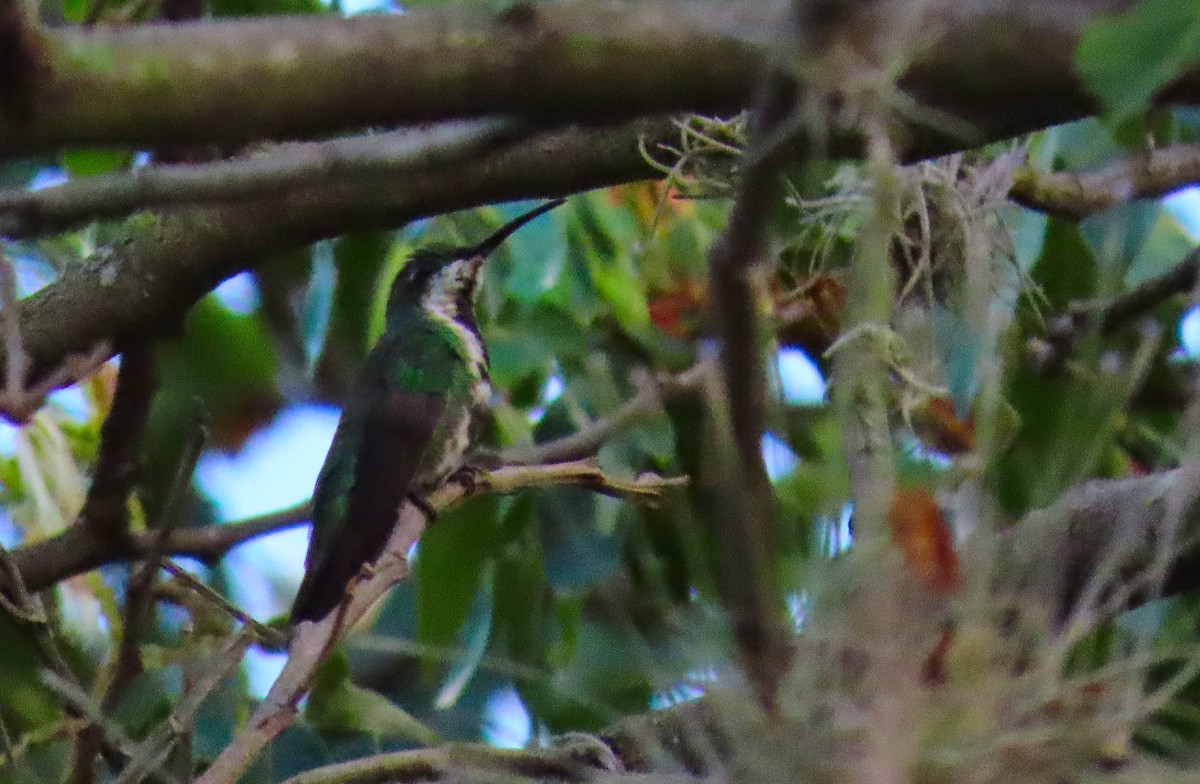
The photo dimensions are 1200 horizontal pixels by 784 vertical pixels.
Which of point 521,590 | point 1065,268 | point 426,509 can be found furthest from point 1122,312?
point 426,509

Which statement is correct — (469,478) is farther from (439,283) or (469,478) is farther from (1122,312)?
(439,283)

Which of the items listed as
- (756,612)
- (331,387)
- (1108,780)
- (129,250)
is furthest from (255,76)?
(331,387)

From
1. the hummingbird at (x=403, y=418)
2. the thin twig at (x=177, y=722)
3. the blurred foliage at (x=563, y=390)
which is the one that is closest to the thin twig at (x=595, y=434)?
the blurred foliage at (x=563, y=390)

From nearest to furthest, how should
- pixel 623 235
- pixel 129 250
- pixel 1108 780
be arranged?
pixel 1108 780, pixel 129 250, pixel 623 235

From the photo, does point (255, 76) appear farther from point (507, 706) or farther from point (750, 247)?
point (507, 706)

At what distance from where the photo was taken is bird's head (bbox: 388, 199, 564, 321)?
4297mm

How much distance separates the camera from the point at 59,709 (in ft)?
9.21

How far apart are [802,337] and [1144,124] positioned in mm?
699

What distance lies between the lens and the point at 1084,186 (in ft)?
10.7

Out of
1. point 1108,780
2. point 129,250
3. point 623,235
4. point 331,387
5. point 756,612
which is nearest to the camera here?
point 756,612

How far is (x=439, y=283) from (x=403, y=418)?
0.56 m

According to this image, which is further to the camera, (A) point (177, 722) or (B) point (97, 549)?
(B) point (97, 549)

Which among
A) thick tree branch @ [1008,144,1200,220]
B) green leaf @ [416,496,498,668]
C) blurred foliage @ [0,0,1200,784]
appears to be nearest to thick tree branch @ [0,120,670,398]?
blurred foliage @ [0,0,1200,784]

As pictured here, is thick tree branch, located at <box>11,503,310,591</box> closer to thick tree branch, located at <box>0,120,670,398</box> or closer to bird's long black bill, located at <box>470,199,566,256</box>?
thick tree branch, located at <box>0,120,670,398</box>
